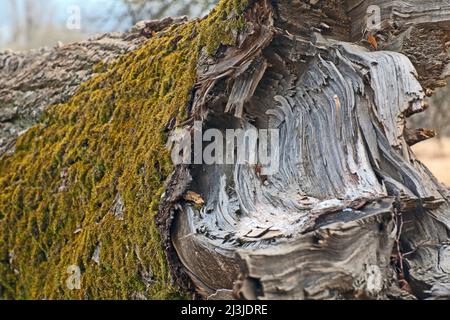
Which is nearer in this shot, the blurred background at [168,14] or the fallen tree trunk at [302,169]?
the fallen tree trunk at [302,169]

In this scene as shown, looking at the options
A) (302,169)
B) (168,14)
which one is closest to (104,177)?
(302,169)

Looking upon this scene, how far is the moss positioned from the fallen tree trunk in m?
0.02

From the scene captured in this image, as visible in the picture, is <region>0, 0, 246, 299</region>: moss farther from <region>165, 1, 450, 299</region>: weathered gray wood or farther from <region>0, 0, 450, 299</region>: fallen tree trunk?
<region>165, 1, 450, 299</region>: weathered gray wood

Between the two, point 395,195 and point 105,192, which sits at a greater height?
point 105,192

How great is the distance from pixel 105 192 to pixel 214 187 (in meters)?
0.99

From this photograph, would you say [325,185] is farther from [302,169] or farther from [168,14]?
[168,14]

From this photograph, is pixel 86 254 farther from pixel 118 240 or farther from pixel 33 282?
pixel 33 282

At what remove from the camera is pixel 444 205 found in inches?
106

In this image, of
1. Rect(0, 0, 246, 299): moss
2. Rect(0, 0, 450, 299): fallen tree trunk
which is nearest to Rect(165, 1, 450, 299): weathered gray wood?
Rect(0, 0, 450, 299): fallen tree trunk

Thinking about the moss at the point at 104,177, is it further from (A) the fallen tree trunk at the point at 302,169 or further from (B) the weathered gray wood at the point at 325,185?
(B) the weathered gray wood at the point at 325,185

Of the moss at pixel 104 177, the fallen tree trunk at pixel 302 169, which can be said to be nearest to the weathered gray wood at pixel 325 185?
the fallen tree trunk at pixel 302 169

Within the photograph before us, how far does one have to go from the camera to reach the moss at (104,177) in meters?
3.19

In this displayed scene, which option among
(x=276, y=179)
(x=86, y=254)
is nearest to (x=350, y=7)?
(x=276, y=179)

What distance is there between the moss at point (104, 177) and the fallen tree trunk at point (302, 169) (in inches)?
0.9
